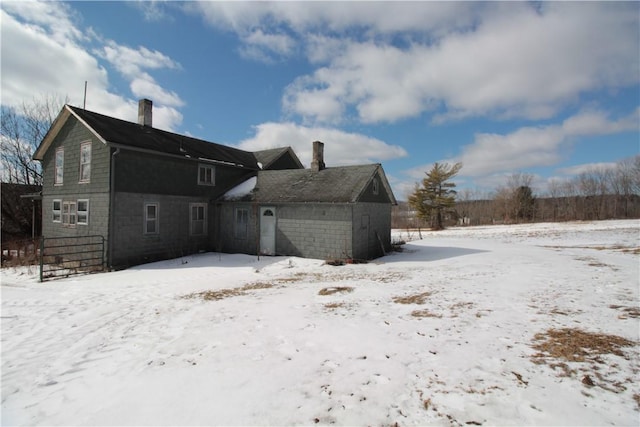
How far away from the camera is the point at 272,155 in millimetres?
24156

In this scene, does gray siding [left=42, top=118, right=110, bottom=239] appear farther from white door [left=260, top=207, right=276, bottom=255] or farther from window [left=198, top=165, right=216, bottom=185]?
white door [left=260, top=207, right=276, bottom=255]

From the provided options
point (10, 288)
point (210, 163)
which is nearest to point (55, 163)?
point (210, 163)

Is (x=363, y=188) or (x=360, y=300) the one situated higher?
(x=363, y=188)

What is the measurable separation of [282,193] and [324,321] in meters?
11.1

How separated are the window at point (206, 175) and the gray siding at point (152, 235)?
1095 millimetres

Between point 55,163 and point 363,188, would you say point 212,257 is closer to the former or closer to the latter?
point 363,188

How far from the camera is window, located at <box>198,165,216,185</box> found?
17953mm

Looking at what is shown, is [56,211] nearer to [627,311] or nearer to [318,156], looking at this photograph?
[318,156]

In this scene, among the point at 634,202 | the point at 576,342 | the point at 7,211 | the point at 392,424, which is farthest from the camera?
the point at 634,202

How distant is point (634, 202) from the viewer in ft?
159

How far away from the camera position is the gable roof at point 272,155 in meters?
23.2

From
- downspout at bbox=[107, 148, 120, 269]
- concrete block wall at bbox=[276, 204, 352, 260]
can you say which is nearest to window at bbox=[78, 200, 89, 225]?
downspout at bbox=[107, 148, 120, 269]

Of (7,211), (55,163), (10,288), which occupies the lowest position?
(10,288)

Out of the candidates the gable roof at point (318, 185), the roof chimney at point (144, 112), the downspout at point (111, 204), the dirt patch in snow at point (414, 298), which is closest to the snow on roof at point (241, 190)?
the gable roof at point (318, 185)
